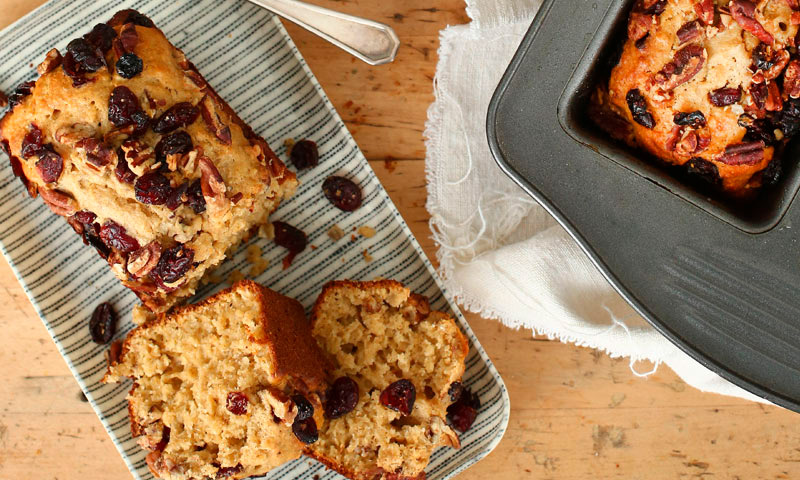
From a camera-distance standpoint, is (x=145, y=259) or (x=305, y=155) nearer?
(x=145, y=259)

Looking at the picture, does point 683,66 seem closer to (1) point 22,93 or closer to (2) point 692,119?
(2) point 692,119

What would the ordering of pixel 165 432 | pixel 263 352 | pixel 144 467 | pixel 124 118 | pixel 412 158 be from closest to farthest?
pixel 124 118, pixel 263 352, pixel 165 432, pixel 144 467, pixel 412 158

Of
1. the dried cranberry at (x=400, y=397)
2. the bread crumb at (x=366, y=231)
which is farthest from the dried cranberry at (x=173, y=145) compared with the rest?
the dried cranberry at (x=400, y=397)

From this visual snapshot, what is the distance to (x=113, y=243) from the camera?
218 centimetres

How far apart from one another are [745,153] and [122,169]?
1850mm

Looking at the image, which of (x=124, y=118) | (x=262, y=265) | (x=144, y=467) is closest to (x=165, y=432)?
(x=144, y=467)

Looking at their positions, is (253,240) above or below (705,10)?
below

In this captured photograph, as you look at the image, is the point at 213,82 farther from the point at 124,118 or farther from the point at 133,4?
the point at 124,118

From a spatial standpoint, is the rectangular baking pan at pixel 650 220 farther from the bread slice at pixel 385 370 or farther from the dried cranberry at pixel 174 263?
the dried cranberry at pixel 174 263

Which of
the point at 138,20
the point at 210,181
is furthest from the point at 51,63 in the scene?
the point at 210,181

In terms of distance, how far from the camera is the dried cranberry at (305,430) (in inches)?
87.2

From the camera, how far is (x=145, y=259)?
84.4 inches

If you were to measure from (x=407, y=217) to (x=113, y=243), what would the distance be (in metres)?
1.10

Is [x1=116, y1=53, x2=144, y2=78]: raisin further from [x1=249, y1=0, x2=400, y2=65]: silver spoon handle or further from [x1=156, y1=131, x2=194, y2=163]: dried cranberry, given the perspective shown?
[x1=249, y1=0, x2=400, y2=65]: silver spoon handle
